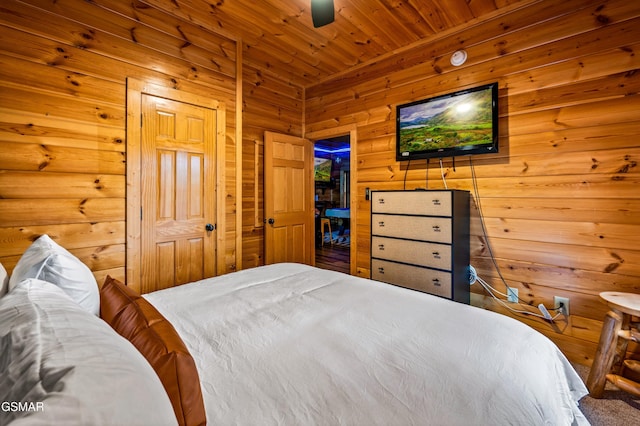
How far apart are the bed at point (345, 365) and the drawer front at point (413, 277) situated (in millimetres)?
1037

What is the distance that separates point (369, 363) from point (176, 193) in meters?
2.44

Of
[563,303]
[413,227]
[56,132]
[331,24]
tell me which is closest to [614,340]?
[563,303]

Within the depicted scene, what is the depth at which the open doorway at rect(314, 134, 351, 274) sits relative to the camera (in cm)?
736

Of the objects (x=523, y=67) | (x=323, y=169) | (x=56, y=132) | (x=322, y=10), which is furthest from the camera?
(x=323, y=169)

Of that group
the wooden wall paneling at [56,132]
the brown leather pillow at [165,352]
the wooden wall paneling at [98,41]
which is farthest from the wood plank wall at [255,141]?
the brown leather pillow at [165,352]

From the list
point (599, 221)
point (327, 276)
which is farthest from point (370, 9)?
point (599, 221)

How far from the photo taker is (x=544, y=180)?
2340mm

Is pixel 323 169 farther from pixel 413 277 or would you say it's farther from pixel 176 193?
pixel 413 277

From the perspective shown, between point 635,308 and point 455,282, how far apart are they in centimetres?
102

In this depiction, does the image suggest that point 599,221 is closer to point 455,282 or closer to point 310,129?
point 455,282

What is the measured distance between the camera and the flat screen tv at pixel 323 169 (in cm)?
874

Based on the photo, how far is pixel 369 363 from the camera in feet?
3.15

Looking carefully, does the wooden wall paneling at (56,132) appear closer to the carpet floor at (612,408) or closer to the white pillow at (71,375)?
the white pillow at (71,375)

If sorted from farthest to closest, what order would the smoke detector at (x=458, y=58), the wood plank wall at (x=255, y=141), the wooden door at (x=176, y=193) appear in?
the wood plank wall at (x=255, y=141)
the smoke detector at (x=458, y=58)
the wooden door at (x=176, y=193)
